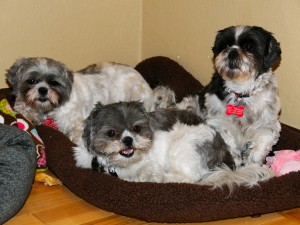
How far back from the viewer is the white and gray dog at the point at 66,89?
456 centimetres

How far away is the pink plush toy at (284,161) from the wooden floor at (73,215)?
373mm

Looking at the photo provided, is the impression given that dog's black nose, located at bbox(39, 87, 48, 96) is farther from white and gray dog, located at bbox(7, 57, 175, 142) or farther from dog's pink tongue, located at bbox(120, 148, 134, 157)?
dog's pink tongue, located at bbox(120, 148, 134, 157)

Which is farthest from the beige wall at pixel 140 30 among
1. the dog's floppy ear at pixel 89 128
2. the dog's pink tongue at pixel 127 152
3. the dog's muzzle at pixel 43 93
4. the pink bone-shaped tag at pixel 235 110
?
the dog's floppy ear at pixel 89 128

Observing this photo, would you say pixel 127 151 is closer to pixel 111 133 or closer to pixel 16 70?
pixel 111 133

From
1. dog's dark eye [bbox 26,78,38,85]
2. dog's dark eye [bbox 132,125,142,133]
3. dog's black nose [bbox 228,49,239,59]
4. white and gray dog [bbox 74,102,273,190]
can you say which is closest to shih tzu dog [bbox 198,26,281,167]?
dog's black nose [bbox 228,49,239,59]

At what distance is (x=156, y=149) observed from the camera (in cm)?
396

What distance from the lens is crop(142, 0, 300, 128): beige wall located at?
446 centimetres

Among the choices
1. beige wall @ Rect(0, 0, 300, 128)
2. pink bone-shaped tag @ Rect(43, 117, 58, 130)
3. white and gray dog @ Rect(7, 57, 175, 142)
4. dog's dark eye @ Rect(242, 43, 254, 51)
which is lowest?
pink bone-shaped tag @ Rect(43, 117, 58, 130)

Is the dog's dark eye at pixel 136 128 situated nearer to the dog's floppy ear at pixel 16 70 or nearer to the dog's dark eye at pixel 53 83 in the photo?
the dog's dark eye at pixel 53 83

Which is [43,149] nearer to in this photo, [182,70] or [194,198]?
[194,198]

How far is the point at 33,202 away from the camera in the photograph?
3881mm

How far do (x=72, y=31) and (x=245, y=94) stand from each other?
248 cm

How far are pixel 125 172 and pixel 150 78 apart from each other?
2377 mm

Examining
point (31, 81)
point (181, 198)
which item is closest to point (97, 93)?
point (31, 81)
